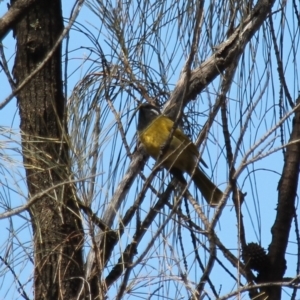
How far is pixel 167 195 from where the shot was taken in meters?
2.70

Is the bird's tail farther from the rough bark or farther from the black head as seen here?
the rough bark

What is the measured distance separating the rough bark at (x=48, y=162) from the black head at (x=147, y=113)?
0.35 meters

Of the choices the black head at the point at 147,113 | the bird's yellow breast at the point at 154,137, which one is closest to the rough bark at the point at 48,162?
the black head at the point at 147,113

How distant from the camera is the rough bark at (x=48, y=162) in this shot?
243 centimetres

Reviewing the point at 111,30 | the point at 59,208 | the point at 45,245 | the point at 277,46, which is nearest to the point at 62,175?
the point at 59,208

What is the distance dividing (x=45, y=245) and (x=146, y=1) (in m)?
0.98

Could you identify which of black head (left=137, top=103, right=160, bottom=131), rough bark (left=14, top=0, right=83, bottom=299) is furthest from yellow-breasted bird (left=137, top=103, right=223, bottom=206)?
rough bark (left=14, top=0, right=83, bottom=299)

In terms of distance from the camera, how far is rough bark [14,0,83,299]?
243cm

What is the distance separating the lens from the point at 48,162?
237 cm

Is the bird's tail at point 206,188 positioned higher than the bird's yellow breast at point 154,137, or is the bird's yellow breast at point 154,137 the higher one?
the bird's yellow breast at point 154,137

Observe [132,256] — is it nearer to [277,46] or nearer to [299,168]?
[299,168]

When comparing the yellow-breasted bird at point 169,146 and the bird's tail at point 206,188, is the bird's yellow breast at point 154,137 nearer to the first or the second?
the yellow-breasted bird at point 169,146

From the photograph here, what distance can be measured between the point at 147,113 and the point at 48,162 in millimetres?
1003

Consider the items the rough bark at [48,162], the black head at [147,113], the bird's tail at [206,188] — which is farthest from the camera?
the bird's tail at [206,188]
